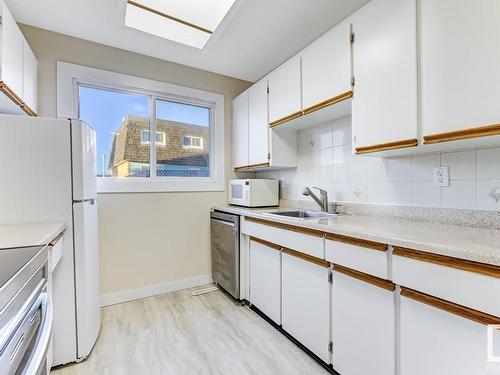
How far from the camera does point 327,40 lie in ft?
5.61

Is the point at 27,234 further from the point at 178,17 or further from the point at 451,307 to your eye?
the point at 451,307

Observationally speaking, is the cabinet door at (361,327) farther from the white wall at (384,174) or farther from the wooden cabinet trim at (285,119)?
the wooden cabinet trim at (285,119)

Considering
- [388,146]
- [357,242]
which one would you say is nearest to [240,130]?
[388,146]

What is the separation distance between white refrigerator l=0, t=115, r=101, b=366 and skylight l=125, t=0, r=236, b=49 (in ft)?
3.02

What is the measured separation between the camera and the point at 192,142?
290cm

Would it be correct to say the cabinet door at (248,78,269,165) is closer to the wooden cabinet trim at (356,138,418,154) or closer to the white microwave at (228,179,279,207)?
the white microwave at (228,179,279,207)

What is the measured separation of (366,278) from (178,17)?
82.6 inches

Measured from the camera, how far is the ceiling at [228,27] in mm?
1803

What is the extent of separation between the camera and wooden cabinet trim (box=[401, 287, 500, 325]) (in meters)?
0.79

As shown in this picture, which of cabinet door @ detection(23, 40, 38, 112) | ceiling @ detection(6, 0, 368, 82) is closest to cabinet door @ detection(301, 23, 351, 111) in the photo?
ceiling @ detection(6, 0, 368, 82)

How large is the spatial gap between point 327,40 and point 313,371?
2139 mm

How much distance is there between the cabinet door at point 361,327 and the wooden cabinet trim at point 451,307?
0.31 ft

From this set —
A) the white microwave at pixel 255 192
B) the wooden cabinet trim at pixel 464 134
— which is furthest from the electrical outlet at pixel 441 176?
the white microwave at pixel 255 192

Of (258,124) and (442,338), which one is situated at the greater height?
(258,124)
